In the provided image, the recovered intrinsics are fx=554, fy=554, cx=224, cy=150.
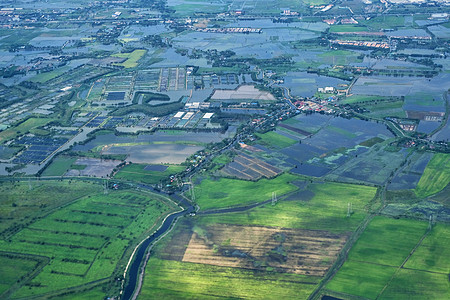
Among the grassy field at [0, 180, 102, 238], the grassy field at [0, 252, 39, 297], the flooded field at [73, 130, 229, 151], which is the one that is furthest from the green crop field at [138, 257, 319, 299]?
the flooded field at [73, 130, 229, 151]

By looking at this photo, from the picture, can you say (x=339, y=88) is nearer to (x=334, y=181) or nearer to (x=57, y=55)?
(x=334, y=181)

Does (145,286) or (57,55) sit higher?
(57,55)

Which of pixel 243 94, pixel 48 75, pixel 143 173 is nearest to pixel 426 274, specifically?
pixel 143 173

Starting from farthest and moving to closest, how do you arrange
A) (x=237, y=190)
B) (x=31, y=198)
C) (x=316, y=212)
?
(x=31, y=198) < (x=237, y=190) < (x=316, y=212)

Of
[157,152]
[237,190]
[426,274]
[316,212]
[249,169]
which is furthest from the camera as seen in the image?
[157,152]

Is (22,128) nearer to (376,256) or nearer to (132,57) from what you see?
(132,57)

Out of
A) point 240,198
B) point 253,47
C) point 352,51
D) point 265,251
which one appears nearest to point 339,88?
point 352,51
